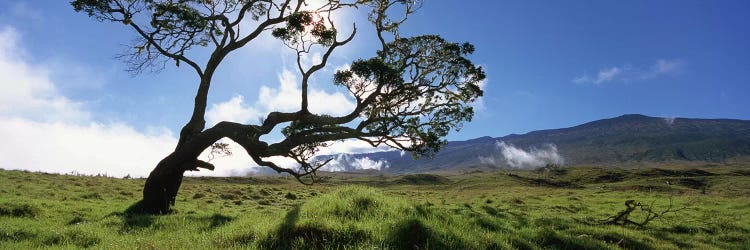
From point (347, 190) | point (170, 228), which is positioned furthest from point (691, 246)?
point (170, 228)

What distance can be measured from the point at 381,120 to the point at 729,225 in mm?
15351

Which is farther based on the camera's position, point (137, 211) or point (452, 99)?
point (452, 99)

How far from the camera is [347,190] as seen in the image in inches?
554

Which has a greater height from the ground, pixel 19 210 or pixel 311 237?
pixel 19 210

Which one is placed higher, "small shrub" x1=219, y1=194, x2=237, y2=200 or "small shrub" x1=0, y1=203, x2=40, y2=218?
"small shrub" x1=219, y1=194, x2=237, y2=200

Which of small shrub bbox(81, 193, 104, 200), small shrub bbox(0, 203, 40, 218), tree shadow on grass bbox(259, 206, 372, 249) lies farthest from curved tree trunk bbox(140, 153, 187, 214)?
tree shadow on grass bbox(259, 206, 372, 249)

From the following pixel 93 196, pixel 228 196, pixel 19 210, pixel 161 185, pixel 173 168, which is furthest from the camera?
pixel 228 196

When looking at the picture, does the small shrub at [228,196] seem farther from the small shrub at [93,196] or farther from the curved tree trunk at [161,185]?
the curved tree trunk at [161,185]

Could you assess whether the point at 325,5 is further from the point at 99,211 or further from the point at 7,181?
the point at 7,181

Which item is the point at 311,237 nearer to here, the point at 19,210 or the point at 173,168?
the point at 173,168

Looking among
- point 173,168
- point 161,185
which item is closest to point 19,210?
point 161,185

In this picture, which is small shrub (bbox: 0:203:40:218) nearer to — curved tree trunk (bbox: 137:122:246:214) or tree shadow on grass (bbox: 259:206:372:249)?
curved tree trunk (bbox: 137:122:246:214)

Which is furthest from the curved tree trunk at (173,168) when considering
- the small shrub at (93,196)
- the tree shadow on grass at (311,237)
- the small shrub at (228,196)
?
the small shrub at (228,196)

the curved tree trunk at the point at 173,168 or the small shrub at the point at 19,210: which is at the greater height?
the curved tree trunk at the point at 173,168
